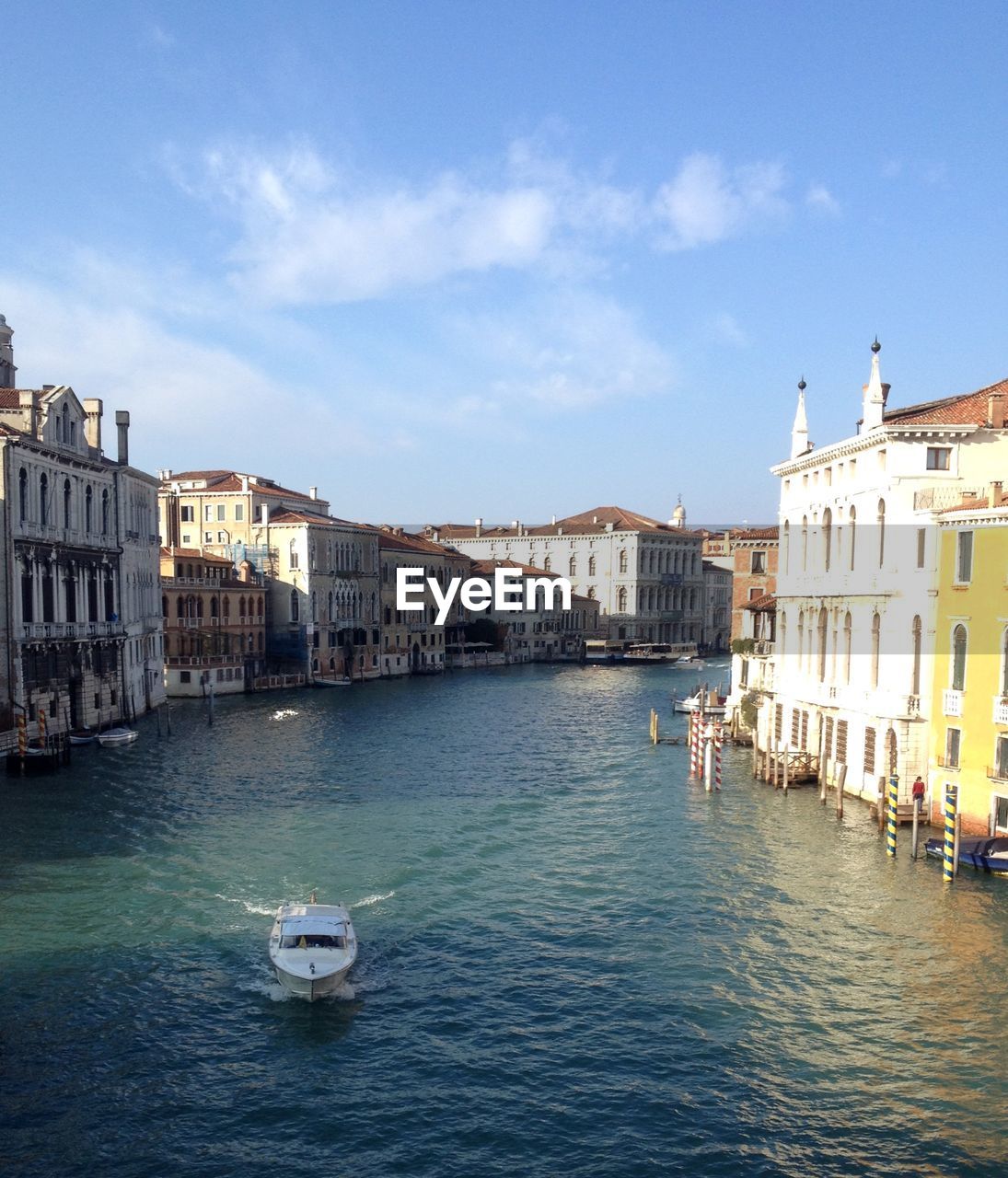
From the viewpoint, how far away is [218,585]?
6575cm

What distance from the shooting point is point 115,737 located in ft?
135

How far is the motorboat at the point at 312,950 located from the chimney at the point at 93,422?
33014 mm

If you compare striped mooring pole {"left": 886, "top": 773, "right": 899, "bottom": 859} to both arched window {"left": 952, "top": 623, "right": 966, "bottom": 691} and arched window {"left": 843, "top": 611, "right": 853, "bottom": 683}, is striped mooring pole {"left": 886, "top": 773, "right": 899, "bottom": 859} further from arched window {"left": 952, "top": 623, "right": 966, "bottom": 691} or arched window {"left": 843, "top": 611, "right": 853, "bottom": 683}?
arched window {"left": 843, "top": 611, "right": 853, "bottom": 683}

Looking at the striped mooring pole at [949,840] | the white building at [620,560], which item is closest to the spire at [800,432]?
the striped mooring pole at [949,840]

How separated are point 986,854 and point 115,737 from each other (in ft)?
99.0

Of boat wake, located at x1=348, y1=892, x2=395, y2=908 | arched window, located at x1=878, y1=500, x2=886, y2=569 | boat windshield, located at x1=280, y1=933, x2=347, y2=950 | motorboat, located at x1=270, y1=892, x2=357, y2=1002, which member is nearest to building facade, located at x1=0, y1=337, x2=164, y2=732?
boat wake, located at x1=348, y1=892, x2=395, y2=908

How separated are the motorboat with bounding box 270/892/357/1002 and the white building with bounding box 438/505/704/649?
9263 centimetres

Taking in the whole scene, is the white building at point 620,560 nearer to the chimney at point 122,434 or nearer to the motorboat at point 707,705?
the motorboat at point 707,705

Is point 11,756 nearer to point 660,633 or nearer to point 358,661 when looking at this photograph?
point 358,661

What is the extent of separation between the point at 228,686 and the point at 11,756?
27.9 metres

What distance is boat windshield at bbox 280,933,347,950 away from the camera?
18.1 metres

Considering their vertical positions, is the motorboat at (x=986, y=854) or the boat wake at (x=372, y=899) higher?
the motorboat at (x=986, y=854)

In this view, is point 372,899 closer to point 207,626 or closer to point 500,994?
point 500,994

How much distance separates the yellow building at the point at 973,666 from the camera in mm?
24781
